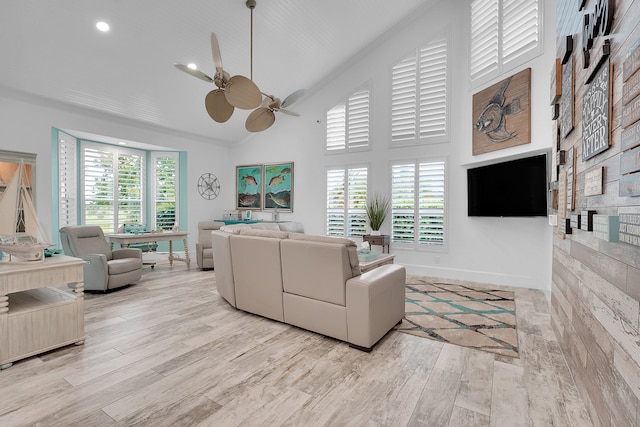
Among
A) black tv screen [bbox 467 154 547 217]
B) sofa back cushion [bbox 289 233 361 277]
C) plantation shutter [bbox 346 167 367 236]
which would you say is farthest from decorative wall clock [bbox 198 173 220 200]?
black tv screen [bbox 467 154 547 217]

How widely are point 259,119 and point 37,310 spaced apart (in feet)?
9.29

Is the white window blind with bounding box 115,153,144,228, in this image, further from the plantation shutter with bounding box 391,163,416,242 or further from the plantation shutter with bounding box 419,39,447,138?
the plantation shutter with bounding box 419,39,447,138

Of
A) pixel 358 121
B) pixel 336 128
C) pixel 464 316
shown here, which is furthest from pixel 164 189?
pixel 464 316

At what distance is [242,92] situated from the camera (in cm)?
306

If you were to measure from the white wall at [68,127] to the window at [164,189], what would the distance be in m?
0.38

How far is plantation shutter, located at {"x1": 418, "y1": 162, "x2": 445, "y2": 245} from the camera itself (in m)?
5.35

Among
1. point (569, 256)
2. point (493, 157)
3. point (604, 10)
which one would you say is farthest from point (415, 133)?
point (604, 10)

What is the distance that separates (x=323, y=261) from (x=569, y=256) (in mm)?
1919

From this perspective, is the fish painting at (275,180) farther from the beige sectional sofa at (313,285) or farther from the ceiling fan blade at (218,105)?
the beige sectional sofa at (313,285)

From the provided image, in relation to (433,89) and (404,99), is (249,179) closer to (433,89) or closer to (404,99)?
(404,99)

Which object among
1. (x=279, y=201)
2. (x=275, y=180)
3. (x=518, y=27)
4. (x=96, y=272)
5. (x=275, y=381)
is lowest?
(x=275, y=381)

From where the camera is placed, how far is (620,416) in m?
1.36

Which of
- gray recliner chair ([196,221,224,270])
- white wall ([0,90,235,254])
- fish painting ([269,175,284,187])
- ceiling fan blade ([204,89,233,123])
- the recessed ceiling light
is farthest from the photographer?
fish painting ([269,175,284,187])

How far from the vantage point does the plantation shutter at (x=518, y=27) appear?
396cm
